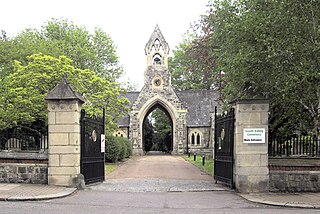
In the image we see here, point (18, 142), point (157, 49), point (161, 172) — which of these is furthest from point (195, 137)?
point (18, 142)

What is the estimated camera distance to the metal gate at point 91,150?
1275 centimetres

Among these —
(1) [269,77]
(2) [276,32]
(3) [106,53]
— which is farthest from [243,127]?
(3) [106,53]

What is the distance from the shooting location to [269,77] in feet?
40.8

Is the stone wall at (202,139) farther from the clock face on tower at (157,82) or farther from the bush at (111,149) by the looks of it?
the bush at (111,149)

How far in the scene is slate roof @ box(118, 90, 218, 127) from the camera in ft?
155

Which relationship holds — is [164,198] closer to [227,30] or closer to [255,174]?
[255,174]

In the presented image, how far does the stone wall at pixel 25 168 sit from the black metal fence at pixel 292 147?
718cm

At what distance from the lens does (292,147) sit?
42.2ft

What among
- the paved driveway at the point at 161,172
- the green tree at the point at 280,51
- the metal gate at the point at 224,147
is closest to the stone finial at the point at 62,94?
the metal gate at the point at 224,147

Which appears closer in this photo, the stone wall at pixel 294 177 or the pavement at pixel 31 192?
the pavement at pixel 31 192

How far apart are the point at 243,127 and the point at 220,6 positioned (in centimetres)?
837

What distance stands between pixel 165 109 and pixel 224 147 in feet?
111

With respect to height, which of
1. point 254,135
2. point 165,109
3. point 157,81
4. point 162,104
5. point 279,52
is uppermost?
point 157,81

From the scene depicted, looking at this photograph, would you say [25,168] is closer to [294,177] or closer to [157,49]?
[294,177]
